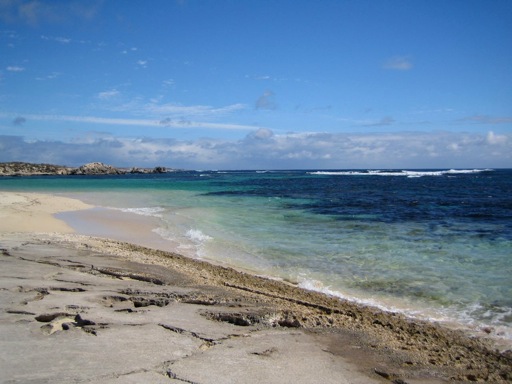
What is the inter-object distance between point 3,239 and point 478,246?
12444 millimetres

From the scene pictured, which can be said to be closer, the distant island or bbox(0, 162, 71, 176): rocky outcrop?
bbox(0, 162, 71, 176): rocky outcrop

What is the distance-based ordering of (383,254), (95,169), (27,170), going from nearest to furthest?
(383,254)
(27,170)
(95,169)

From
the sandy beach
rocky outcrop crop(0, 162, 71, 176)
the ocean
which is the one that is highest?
rocky outcrop crop(0, 162, 71, 176)

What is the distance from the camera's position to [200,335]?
13.7 ft

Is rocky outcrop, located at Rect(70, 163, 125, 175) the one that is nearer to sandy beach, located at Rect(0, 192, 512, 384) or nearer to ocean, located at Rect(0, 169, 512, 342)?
ocean, located at Rect(0, 169, 512, 342)

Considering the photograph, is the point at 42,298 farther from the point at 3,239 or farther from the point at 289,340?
the point at 3,239

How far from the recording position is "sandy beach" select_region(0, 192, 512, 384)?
11.2 feet

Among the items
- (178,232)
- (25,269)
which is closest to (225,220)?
(178,232)

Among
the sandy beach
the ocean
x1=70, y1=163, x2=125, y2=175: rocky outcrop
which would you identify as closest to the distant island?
x1=70, y1=163, x2=125, y2=175: rocky outcrop

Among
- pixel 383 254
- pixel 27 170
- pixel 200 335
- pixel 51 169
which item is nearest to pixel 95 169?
pixel 51 169

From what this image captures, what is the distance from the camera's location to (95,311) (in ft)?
15.1

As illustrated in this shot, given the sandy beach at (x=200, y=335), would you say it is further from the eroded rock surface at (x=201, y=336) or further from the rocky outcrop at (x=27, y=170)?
the rocky outcrop at (x=27, y=170)

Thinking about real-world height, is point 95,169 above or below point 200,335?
above

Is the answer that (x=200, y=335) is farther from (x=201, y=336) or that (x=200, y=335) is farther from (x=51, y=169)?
(x=51, y=169)
